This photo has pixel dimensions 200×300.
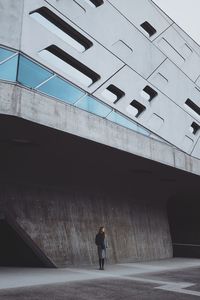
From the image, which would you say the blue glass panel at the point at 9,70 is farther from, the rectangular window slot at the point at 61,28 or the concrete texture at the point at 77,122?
the rectangular window slot at the point at 61,28

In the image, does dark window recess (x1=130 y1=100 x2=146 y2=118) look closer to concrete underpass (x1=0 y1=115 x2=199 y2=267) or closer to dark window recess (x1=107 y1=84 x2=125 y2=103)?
dark window recess (x1=107 y1=84 x2=125 y2=103)

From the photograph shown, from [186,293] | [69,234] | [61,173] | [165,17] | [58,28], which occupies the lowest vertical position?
[186,293]

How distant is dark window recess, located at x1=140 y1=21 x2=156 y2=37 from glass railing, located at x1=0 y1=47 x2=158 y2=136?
27.7ft

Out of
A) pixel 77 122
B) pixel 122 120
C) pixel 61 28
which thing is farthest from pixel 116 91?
pixel 77 122

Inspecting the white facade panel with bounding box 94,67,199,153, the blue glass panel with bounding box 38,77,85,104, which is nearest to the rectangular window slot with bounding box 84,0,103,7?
the white facade panel with bounding box 94,67,199,153

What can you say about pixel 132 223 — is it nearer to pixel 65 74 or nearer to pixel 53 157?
pixel 53 157

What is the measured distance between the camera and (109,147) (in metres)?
12.3

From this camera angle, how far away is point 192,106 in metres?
23.0

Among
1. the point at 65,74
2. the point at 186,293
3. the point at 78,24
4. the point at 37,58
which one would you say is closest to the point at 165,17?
the point at 78,24

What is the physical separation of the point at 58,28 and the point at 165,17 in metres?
9.68

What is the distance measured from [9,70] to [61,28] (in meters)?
5.65

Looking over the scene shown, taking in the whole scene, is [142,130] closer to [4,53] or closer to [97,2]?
[97,2]

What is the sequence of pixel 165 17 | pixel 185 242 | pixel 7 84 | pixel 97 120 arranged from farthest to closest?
pixel 185 242 < pixel 165 17 < pixel 97 120 < pixel 7 84

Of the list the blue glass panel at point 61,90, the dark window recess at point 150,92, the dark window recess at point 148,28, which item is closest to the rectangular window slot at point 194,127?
the dark window recess at point 150,92
